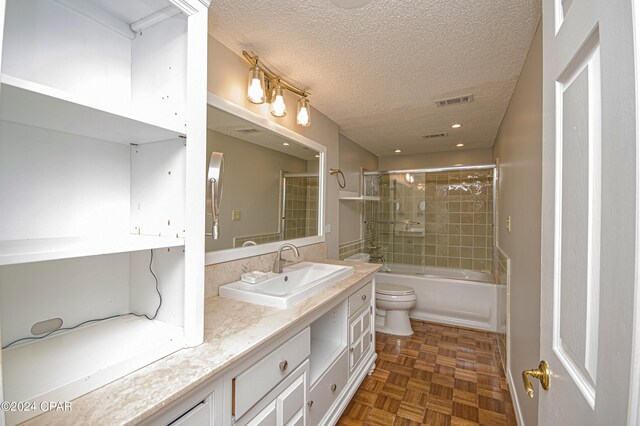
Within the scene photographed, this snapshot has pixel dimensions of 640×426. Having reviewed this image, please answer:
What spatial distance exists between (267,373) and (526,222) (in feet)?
5.15

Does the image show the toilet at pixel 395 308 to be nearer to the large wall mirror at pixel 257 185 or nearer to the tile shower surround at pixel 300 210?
the tile shower surround at pixel 300 210

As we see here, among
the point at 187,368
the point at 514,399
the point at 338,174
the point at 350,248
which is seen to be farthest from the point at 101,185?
the point at 350,248

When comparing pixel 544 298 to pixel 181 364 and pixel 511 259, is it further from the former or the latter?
pixel 511 259

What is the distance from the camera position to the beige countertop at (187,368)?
1.96ft

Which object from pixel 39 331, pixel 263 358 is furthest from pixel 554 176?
pixel 39 331

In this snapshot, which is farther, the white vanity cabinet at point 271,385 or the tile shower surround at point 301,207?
the tile shower surround at point 301,207

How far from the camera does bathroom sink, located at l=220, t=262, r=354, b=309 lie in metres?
1.33

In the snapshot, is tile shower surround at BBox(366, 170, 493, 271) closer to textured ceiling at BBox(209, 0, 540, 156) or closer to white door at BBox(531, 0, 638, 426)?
textured ceiling at BBox(209, 0, 540, 156)

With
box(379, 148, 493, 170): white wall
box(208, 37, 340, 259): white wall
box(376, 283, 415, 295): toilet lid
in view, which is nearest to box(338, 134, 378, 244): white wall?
box(208, 37, 340, 259): white wall

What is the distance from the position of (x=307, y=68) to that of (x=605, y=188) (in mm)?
1741

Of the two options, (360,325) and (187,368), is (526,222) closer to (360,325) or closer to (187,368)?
(360,325)

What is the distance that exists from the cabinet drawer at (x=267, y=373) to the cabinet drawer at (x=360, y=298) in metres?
0.61

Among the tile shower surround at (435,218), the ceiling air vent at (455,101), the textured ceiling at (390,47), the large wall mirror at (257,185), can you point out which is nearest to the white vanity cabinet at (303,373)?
the large wall mirror at (257,185)

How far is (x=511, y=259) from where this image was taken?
2.03 meters
